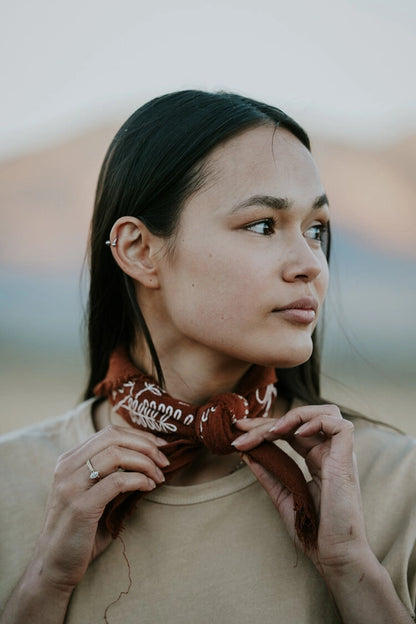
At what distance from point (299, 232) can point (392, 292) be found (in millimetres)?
10303

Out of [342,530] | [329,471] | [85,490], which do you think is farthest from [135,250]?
[342,530]

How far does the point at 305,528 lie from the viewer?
2039 millimetres

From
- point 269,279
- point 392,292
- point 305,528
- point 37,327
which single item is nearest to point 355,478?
point 305,528

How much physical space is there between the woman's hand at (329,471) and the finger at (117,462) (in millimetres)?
298

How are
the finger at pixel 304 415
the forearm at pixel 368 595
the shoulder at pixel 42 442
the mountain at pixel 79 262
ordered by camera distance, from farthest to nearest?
the mountain at pixel 79 262 → the shoulder at pixel 42 442 → the finger at pixel 304 415 → the forearm at pixel 368 595

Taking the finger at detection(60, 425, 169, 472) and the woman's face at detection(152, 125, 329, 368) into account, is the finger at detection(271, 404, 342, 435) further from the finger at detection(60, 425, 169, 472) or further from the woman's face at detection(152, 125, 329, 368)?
the finger at detection(60, 425, 169, 472)

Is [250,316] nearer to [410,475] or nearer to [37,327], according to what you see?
[410,475]

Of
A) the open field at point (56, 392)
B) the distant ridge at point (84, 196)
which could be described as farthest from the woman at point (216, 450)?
the distant ridge at point (84, 196)

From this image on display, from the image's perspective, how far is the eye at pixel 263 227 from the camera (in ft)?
7.39

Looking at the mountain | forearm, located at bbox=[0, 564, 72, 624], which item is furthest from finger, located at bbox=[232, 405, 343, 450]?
the mountain

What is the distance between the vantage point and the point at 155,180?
96.2 inches

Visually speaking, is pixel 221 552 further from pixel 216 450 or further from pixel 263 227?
pixel 263 227

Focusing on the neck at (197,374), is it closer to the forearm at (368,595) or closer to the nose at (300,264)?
the nose at (300,264)

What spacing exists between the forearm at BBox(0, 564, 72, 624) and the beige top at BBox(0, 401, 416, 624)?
0.07 meters
